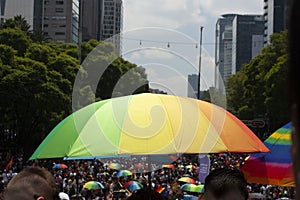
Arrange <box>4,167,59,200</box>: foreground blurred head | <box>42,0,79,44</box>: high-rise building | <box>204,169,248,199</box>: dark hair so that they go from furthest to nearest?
<box>42,0,79,44</box>: high-rise building, <box>204,169,248,199</box>: dark hair, <box>4,167,59,200</box>: foreground blurred head

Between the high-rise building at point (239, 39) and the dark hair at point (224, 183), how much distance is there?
447 ft

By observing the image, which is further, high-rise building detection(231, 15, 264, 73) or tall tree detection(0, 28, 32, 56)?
high-rise building detection(231, 15, 264, 73)

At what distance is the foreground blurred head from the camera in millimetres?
2166

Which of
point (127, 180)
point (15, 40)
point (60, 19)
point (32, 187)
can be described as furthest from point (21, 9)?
point (32, 187)

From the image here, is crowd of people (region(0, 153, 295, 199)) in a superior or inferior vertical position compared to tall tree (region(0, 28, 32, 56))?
inferior

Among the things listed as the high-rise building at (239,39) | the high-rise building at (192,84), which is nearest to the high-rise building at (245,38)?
the high-rise building at (239,39)

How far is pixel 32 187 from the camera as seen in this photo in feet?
7.22

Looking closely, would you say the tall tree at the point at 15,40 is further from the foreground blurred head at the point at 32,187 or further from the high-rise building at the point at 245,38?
the high-rise building at the point at 245,38

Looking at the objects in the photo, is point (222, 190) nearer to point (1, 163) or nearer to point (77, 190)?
point (77, 190)

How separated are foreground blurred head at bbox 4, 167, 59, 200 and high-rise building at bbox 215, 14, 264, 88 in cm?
13675

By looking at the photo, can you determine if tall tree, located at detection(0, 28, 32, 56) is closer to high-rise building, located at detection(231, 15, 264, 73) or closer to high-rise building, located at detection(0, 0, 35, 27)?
high-rise building, located at detection(0, 0, 35, 27)

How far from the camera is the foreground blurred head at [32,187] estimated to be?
217 cm

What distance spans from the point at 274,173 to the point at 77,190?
20124mm

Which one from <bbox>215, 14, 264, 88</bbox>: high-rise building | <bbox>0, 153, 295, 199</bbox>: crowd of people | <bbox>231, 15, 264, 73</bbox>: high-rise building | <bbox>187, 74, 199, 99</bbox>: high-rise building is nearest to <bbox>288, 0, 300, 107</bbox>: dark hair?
<bbox>187, 74, 199, 99</bbox>: high-rise building
